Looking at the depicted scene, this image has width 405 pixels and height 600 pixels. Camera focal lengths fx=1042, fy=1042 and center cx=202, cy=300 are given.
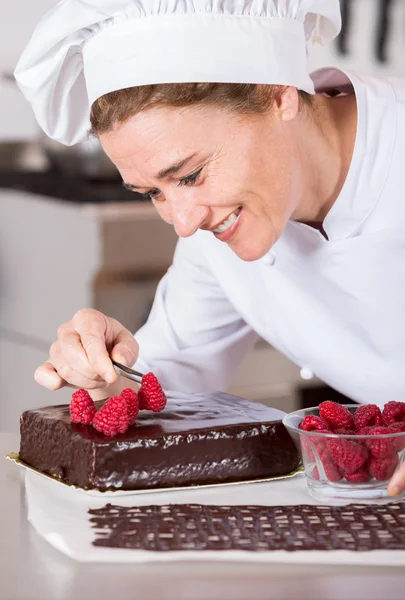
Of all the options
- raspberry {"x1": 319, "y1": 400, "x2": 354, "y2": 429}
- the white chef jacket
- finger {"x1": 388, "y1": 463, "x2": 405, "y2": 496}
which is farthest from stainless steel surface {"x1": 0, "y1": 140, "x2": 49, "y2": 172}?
finger {"x1": 388, "y1": 463, "x2": 405, "y2": 496}

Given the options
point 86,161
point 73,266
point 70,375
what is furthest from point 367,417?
point 86,161

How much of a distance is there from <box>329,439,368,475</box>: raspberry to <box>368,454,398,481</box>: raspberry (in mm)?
14

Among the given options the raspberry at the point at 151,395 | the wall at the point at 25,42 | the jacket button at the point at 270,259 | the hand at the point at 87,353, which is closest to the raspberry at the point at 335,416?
the raspberry at the point at 151,395

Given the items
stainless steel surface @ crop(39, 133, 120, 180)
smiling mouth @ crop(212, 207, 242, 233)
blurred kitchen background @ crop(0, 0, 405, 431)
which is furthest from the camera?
stainless steel surface @ crop(39, 133, 120, 180)

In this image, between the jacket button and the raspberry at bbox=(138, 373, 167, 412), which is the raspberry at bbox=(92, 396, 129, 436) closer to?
the raspberry at bbox=(138, 373, 167, 412)

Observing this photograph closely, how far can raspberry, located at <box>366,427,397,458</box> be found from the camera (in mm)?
1206

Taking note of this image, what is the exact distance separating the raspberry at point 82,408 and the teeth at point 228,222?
13.8 inches

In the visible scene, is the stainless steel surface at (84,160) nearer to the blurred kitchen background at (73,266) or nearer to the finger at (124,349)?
the blurred kitchen background at (73,266)

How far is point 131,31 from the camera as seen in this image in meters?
1.45

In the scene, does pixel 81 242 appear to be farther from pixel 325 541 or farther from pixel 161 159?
pixel 325 541

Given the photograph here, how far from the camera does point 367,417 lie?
1283 mm

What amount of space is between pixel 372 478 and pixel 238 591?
→ 29 centimetres

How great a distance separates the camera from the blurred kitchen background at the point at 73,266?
123 inches

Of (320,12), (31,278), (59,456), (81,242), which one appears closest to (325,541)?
(59,456)
